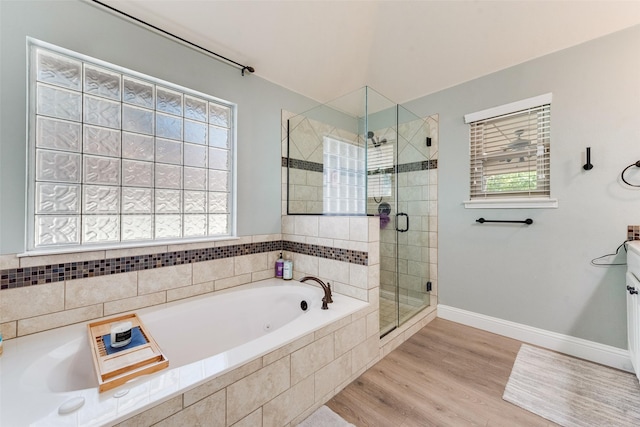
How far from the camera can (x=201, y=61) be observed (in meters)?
2.03

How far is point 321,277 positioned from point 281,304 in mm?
417

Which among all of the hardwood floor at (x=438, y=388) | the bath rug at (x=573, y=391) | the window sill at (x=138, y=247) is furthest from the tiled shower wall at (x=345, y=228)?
→ the bath rug at (x=573, y=391)

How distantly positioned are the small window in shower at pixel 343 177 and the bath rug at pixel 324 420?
1348 mm

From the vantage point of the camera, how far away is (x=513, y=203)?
2.24 meters

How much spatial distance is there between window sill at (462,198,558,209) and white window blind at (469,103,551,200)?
9cm

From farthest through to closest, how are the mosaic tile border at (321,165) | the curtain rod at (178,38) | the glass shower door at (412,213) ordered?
the mosaic tile border at (321,165)
the glass shower door at (412,213)
the curtain rod at (178,38)

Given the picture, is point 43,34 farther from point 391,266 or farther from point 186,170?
point 391,266

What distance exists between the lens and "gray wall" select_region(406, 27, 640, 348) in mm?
1831

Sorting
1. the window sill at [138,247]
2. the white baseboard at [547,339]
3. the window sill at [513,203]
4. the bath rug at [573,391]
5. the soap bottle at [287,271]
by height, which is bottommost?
the bath rug at [573,391]

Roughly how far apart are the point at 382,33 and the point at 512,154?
1696mm

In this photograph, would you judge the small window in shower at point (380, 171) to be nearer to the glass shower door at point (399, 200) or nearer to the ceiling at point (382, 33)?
the glass shower door at point (399, 200)

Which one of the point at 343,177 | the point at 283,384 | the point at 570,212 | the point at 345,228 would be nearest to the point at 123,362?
the point at 283,384

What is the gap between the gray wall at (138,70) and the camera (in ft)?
4.37

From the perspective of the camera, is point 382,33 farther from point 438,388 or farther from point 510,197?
point 438,388
